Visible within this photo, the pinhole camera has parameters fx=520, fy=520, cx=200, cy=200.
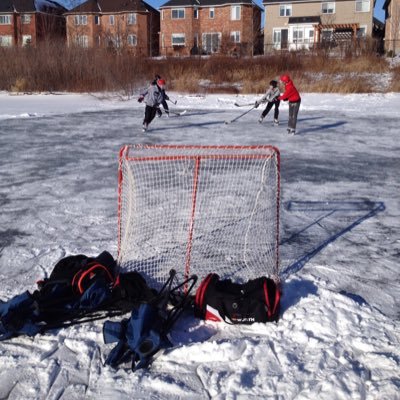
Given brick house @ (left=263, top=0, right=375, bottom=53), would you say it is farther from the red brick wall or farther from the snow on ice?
the snow on ice

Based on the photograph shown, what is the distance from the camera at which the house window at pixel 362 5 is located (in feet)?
119

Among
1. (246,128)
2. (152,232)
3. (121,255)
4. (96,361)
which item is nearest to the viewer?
(96,361)

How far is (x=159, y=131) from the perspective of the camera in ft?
35.3

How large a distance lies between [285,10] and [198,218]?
3655cm

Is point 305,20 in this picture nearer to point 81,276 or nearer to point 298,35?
point 298,35

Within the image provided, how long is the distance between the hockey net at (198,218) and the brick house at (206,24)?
3334 centimetres

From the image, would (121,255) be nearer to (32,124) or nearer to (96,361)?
(96,361)

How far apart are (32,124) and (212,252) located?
8940 mm

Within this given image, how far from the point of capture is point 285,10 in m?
38.1

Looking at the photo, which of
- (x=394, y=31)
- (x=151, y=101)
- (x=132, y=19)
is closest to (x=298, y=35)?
(x=394, y=31)

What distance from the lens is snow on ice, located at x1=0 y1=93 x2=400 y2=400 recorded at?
2.56 meters

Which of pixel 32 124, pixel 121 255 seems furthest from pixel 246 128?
pixel 121 255

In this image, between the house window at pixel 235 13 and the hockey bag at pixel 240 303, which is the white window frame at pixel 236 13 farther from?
the hockey bag at pixel 240 303

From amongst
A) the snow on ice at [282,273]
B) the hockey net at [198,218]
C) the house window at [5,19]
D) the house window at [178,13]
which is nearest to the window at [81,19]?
the house window at [5,19]
